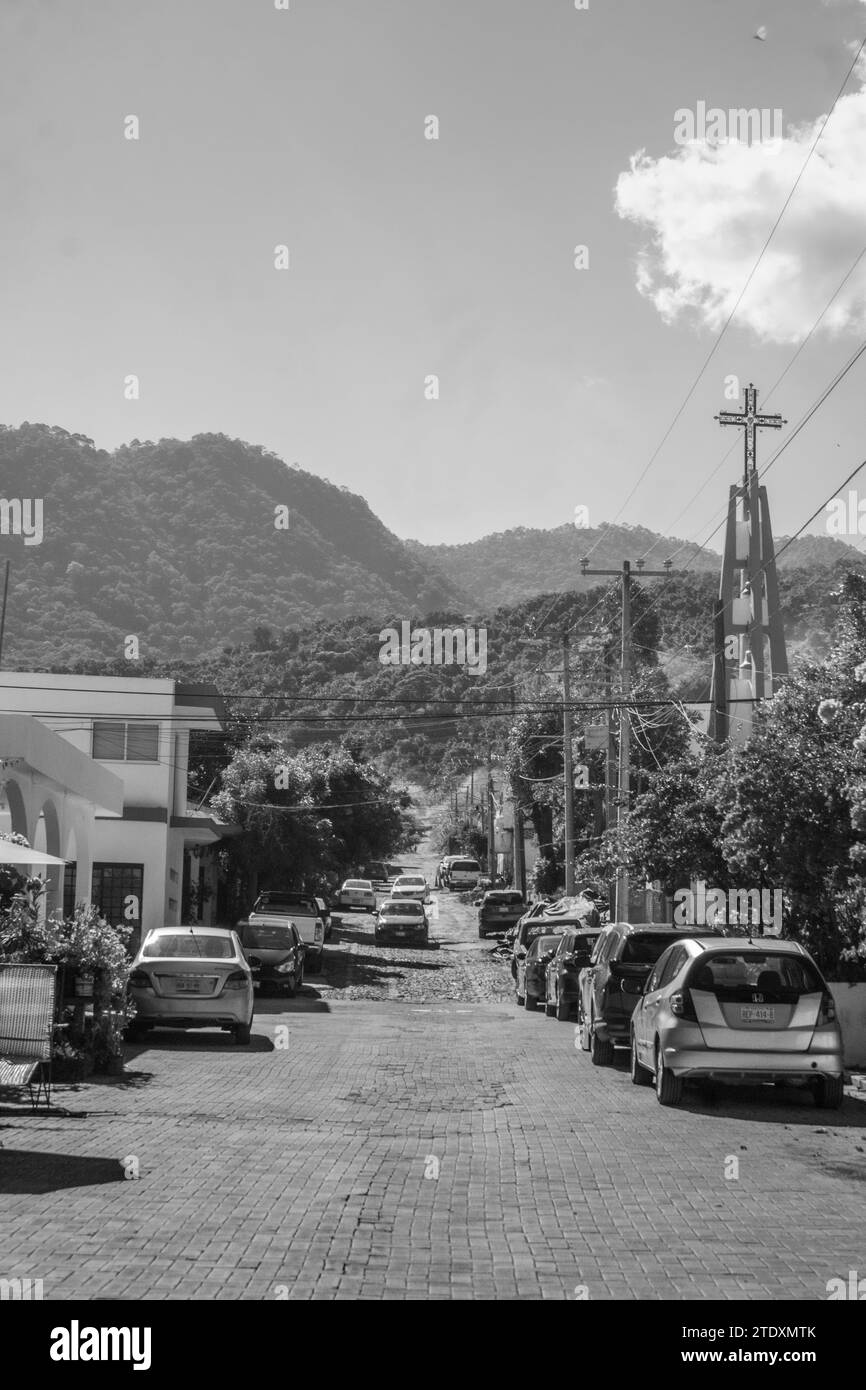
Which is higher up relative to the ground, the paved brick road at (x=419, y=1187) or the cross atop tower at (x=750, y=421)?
the cross atop tower at (x=750, y=421)

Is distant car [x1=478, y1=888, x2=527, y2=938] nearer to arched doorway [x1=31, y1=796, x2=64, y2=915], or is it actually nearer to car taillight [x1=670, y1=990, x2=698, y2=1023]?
arched doorway [x1=31, y1=796, x2=64, y2=915]

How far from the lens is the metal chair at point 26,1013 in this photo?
12102 millimetres

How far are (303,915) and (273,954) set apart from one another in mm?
9950

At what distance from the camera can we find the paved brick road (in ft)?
22.8

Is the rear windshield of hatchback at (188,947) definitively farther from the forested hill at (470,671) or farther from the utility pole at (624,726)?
the forested hill at (470,671)

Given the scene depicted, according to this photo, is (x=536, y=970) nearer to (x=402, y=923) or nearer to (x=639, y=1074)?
(x=639, y=1074)

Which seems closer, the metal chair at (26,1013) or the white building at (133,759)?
the metal chair at (26,1013)

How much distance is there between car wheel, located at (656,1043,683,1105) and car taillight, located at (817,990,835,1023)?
53.0 inches

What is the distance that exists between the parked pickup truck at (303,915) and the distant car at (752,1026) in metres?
22.8

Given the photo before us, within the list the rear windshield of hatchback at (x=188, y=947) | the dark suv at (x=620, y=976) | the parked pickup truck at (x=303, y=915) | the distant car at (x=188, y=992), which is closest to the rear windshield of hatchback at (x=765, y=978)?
the dark suv at (x=620, y=976)

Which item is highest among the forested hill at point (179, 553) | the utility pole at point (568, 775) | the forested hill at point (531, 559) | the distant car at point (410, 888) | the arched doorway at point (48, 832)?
the forested hill at point (531, 559)
